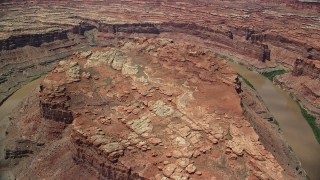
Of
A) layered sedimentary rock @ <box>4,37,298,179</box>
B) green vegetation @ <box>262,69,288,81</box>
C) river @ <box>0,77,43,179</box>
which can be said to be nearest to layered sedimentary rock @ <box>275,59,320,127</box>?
green vegetation @ <box>262,69,288,81</box>

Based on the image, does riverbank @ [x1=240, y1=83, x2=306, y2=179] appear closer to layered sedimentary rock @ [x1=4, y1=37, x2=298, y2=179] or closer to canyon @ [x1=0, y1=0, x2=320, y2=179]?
canyon @ [x1=0, y1=0, x2=320, y2=179]

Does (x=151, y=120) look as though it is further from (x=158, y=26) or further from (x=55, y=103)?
(x=158, y=26)

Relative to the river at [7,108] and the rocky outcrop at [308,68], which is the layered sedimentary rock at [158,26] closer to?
the river at [7,108]

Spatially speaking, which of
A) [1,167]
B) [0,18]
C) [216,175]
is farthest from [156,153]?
[0,18]

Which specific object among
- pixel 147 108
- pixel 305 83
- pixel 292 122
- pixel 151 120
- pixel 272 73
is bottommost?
pixel 292 122

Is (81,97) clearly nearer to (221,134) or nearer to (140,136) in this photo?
(140,136)

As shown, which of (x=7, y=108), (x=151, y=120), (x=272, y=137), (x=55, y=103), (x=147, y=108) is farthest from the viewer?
(x=7, y=108)

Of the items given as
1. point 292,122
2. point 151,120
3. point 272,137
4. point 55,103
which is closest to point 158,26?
point 292,122
